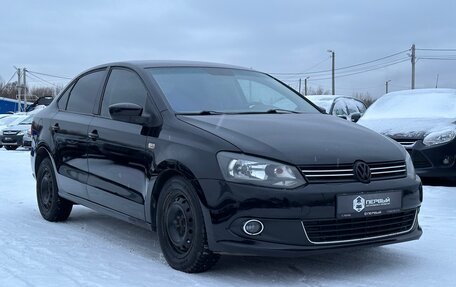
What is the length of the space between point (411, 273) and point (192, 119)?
194 cm

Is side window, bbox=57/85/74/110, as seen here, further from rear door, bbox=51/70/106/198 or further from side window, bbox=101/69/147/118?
side window, bbox=101/69/147/118

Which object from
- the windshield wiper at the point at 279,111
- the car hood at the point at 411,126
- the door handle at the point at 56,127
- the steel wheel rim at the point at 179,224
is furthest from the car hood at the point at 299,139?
the car hood at the point at 411,126

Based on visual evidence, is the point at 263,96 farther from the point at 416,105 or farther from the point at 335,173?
the point at 416,105

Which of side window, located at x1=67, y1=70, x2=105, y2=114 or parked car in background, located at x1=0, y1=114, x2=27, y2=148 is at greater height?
side window, located at x1=67, y1=70, x2=105, y2=114

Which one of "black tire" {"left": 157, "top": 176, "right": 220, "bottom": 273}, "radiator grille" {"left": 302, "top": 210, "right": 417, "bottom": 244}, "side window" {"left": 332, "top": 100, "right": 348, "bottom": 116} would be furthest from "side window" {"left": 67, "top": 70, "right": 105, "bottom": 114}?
"side window" {"left": 332, "top": 100, "right": 348, "bottom": 116}

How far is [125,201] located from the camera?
486 cm

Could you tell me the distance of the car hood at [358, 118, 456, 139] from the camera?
323 inches

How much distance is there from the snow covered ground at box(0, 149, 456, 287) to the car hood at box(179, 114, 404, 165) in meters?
0.84

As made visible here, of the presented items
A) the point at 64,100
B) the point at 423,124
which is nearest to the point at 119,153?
the point at 64,100

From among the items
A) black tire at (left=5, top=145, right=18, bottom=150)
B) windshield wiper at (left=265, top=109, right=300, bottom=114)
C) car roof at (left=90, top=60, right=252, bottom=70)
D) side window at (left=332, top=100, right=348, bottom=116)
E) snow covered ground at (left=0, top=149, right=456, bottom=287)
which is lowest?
black tire at (left=5, top=145, right=18, bottom=150)

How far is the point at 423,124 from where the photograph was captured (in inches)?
334

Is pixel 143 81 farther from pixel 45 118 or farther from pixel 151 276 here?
pixel 45 118

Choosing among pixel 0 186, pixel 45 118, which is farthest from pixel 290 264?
pixel 0 186

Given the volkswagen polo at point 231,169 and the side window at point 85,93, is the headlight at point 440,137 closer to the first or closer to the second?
the volkswagen polo at point 231,169
